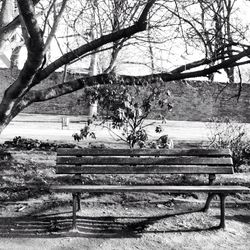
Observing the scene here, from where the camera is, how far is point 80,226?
4.50m

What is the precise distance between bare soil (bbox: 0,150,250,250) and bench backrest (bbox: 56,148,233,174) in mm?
571

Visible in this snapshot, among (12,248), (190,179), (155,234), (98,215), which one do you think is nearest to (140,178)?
(190,179)

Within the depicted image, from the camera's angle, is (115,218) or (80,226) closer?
(80,226)

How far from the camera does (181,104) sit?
2355 centimetres

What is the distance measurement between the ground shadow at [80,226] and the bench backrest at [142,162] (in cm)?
55

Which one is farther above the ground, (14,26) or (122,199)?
(14,26)

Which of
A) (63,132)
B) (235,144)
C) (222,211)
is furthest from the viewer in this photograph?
(63,132)

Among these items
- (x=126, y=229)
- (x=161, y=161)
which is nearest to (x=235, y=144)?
(x=161, y=161)

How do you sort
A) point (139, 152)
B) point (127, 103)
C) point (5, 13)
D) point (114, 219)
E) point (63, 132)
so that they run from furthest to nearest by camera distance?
point (63, 132) → point (5, 13) → point (127, 103) → point (139, 152) → point (114, 219)

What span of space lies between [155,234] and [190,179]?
2.23m

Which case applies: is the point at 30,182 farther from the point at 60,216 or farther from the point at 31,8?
the point at 31,8

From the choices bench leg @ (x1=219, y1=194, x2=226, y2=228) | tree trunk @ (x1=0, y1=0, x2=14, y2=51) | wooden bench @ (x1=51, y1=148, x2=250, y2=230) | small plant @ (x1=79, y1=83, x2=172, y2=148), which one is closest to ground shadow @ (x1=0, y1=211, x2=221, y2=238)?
bench leg @ (x1=219, y1=194, x2=226, y2=228)

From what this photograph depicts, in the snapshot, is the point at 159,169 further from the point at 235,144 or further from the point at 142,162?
the point at 235,144

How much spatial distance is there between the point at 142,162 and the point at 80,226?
1042 mm
